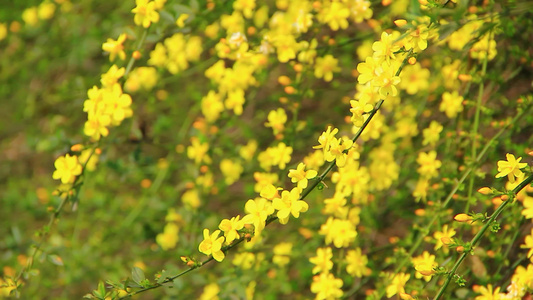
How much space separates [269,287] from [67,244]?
102 centimetres

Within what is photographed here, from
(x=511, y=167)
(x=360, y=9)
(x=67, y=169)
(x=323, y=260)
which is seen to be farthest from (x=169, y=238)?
(x=511, y=167)

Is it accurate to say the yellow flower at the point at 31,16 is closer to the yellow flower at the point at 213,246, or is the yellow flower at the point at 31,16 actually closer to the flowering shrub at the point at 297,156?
the flowering shrub at the point at 297,156

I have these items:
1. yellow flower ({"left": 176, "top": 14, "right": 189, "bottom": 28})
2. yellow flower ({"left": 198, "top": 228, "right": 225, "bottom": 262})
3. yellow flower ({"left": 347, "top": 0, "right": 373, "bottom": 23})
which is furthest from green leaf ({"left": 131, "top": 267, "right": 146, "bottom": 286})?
yellow flower ({"left": 347, "top": 0, "right": 373, "bottom": 23})

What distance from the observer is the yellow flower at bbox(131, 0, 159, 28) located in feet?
5.37

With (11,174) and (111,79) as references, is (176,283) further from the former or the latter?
(11,174)

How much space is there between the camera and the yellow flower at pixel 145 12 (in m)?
1.64

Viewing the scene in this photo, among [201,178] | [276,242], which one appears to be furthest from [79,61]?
[276,242]

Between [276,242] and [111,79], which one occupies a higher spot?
[111,79]

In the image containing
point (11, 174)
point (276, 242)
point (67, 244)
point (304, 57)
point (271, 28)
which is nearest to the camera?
point (304, 57)

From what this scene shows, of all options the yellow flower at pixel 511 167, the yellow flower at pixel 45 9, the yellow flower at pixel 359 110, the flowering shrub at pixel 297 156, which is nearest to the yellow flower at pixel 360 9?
the flowering shrub at pixel 297 156

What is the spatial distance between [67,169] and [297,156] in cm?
150

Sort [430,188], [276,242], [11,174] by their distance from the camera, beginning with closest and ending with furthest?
[430,188], [276,242], [11,174]

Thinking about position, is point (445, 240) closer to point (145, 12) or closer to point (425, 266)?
point (425, 266)

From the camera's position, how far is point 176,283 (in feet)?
6.31
